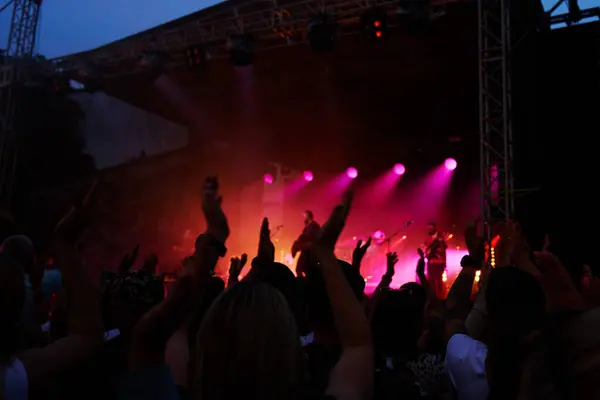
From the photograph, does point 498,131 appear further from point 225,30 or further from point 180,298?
point 180,298

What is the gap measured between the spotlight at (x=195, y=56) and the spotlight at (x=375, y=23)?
323 centimetres

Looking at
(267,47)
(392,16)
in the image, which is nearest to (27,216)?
(267,47)

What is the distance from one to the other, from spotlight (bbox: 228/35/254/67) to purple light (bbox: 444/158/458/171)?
5.95m

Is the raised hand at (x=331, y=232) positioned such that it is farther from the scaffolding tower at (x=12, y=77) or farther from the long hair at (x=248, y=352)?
the scaffolding tower at (x=12, y=77)

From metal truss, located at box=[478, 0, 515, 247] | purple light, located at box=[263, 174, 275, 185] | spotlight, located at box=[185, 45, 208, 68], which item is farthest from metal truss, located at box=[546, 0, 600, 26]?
purple light, located at box=[263, 174, 275, 185]

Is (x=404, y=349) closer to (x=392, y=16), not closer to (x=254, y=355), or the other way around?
(x=254, y=355)

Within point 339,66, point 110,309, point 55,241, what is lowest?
point 110,309

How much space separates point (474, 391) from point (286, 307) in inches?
43.1

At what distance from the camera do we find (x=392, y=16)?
7898 millimetres

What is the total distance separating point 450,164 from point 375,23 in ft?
18.9

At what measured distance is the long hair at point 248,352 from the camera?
917 millimetres

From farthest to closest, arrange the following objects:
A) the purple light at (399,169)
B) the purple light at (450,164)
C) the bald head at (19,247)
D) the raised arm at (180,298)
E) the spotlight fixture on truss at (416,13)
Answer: the purple light at (399,169), the purple light at (450,164), the spotlight fixture on truss at (416,13), the bald head at (19,247), the raised arm at (180,298)

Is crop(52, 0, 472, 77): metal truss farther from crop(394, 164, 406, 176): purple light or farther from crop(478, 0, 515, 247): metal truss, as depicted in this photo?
crop(394, 164, 406, 176): purple light

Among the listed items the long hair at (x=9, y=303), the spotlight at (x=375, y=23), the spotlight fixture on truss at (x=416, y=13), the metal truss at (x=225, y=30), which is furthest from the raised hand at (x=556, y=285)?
the spotlight at (x=375, y=23)
